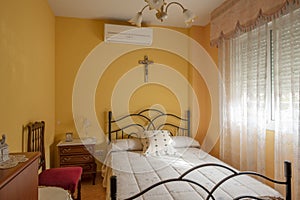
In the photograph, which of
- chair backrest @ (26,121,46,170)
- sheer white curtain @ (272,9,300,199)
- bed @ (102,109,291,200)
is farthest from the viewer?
chair backrest @ (26,121,46,170)

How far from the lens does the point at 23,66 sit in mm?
2006

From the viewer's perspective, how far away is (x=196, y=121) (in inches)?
147

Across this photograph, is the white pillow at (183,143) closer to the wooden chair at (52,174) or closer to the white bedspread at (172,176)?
the white bedspread at (172,176)

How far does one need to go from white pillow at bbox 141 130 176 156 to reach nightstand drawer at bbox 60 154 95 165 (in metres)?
0.84

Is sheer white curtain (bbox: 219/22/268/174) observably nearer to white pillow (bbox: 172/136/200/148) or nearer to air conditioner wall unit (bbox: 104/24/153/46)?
white pillow (bbox: 172/136/200/148)

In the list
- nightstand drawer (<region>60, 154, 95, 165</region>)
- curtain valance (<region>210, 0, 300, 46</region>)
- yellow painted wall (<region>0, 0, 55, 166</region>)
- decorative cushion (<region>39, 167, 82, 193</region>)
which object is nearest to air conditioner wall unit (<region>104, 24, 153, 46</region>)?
yellow painted wall (<region>0, 0, 55, 166</region>)

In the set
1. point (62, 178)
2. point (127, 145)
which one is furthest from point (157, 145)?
point (62, 178)

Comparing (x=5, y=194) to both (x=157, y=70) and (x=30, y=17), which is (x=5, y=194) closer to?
(x=30, y=17)

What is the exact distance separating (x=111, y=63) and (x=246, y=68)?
2070mm

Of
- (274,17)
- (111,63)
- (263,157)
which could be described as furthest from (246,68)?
(111,63)

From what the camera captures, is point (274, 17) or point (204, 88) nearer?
point (274, 17)

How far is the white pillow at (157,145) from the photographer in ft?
9.39

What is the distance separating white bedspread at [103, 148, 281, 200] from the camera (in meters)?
1.68

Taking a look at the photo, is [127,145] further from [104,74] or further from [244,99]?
[244,99]
